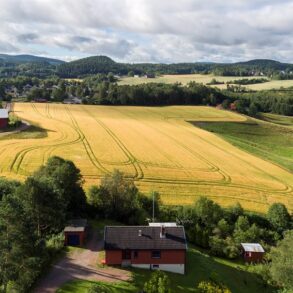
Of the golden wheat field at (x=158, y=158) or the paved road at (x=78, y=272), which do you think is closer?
the paved road at (x=78, y=272)

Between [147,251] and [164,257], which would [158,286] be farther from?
[164,257]

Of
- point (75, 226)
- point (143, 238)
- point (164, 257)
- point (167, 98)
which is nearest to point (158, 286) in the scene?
point (164, 257)

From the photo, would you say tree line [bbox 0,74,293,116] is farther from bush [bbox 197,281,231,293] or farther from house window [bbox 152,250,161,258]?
bush [bbox 197,281,231,293]

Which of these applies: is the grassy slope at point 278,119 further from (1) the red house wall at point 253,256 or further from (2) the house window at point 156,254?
(2) the house window at point 156,254

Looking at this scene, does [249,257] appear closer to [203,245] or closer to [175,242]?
[203,245]

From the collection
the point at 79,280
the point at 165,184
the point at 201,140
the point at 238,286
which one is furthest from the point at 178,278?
the point at 201,140

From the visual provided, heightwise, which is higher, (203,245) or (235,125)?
(235,125)

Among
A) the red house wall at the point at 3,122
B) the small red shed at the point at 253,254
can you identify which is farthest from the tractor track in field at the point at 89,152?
the small red shed at the point at 253,254
